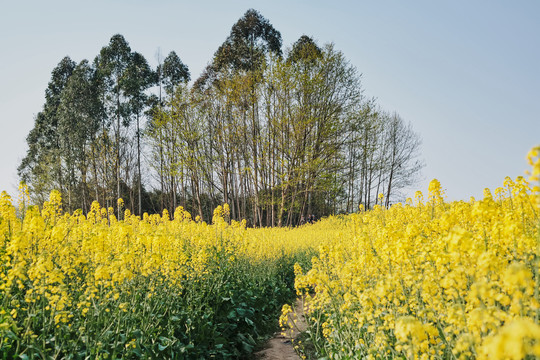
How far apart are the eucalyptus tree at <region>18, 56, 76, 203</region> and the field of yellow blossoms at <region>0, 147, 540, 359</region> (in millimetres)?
27492

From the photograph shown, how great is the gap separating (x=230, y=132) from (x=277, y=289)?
49.2ft

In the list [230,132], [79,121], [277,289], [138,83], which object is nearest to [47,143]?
[79,121]

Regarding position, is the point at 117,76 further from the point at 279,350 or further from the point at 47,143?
the point at 279,350

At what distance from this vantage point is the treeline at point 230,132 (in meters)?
20.4

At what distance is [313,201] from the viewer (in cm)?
2995

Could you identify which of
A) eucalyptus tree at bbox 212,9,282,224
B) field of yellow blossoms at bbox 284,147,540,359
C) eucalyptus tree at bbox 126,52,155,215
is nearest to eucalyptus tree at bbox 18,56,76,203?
eucalyptus tree at bbox 126,52,155,215

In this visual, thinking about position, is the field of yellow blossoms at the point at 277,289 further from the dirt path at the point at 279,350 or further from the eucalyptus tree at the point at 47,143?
the eucalyptus tree at the point at 47,143

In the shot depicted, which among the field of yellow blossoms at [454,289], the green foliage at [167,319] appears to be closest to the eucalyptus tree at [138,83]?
the green foliage at [167,319]

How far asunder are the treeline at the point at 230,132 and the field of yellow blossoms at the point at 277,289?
12861 mm

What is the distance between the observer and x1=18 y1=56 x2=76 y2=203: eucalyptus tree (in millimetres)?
30014

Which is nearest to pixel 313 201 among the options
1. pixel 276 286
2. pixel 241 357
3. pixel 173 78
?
pixel 173 78

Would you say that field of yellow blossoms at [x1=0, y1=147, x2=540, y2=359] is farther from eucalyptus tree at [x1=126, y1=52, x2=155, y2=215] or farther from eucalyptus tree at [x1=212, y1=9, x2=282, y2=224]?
eucalyptus tree at [x1=126, y1=52, x2=155, y2=215]

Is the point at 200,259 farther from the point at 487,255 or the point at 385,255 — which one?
the point at 487,255

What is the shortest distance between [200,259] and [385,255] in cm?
312
